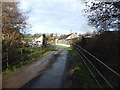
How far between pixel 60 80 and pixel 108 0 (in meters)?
4.71

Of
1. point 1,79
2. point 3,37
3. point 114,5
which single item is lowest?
point 1,79

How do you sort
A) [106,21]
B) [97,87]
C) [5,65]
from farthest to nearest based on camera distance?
1. [5,65]
2. [106,21]
3. [97,87]

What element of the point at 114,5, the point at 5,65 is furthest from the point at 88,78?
the point at 5,65

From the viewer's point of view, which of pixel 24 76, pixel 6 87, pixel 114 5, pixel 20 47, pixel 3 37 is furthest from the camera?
pixel 20 47

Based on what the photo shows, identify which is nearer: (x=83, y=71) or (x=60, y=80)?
(x=60, y=80)

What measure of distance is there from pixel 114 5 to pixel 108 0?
0.43 meters

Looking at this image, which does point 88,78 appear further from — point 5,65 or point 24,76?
point 5,65

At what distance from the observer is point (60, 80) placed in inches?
556

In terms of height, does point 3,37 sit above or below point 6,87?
above

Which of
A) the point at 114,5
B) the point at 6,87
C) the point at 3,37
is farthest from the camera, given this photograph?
the point at 3,37

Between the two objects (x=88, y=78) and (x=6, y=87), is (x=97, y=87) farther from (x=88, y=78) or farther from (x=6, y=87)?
(x=6, y=87)

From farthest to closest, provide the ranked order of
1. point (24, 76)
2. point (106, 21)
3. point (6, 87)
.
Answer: point (24, 76) → point (106, 21) → point (6, 87)

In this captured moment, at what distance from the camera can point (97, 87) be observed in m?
11.0

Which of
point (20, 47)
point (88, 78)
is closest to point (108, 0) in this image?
point (88, 78)
